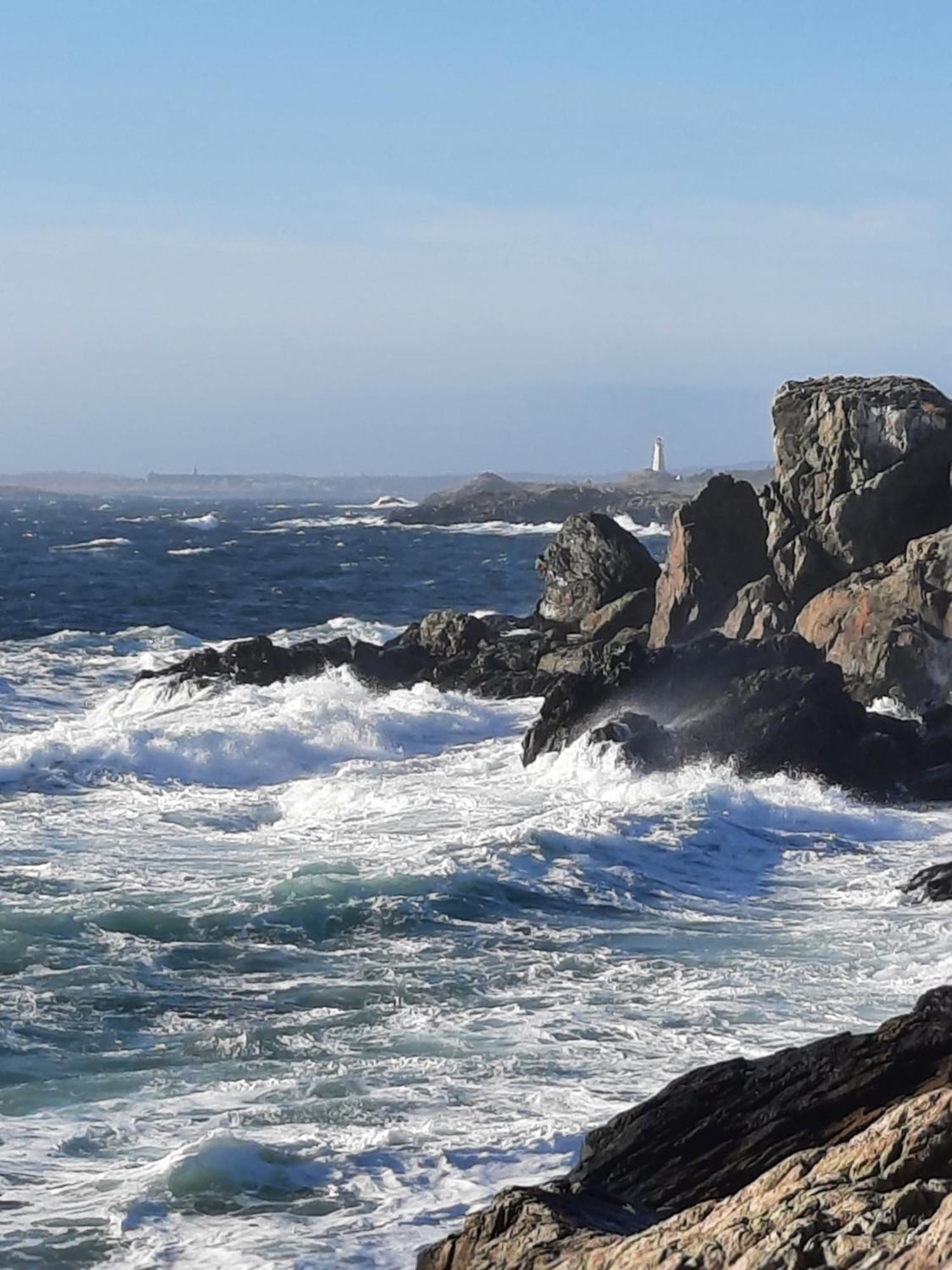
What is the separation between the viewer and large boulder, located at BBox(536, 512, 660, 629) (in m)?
37.6

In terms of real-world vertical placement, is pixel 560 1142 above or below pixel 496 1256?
below

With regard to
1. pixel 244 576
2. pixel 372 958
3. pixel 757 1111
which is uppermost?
pixel 244 576

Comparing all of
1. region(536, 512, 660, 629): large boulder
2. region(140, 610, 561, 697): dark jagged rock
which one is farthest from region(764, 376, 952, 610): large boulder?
region(140, 610, 561, 697): dark jagged rock

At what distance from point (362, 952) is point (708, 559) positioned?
1858cm

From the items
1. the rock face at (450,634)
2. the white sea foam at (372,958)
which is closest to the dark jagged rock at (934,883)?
the white sea foam at (372,958)

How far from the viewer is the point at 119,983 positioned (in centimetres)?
1522

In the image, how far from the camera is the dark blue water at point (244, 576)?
51.7 meters

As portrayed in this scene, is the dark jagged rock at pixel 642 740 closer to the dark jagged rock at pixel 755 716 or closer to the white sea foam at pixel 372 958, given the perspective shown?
the dark jagged rock at pixel 755 716

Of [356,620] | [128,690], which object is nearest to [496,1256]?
[128,690]

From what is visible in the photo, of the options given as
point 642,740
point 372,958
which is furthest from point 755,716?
point 372,958

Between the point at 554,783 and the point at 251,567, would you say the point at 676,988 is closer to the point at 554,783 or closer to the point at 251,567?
the point at 554,783

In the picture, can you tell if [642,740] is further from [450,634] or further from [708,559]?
[450,634]

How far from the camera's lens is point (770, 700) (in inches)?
994

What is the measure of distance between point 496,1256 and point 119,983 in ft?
27.5
